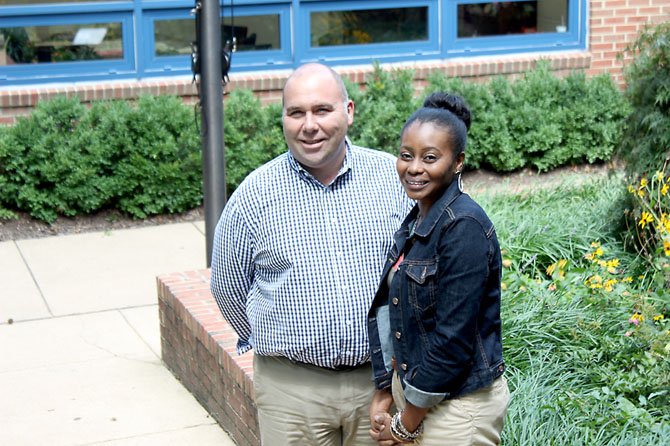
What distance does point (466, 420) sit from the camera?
2.88 meters

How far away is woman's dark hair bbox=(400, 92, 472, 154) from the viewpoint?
2.85 meters

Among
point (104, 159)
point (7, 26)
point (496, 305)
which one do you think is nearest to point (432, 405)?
point (496, 305)

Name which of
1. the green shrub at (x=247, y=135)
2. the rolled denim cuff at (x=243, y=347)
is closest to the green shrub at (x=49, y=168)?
the green shrub at (x=247, y=135)

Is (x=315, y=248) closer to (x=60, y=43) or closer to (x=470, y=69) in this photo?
(x=60, y=43)

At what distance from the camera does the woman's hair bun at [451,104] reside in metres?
2.91

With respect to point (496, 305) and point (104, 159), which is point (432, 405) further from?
point (104, 159)

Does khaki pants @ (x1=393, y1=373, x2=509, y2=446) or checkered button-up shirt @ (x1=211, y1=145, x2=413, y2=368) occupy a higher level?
checkered button-up shirt @ (x1=211, y1=145, x2=413, y2=368)

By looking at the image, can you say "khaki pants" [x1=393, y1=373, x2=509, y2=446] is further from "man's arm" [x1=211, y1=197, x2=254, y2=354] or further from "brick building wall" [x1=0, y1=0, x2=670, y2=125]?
"brick building wall" [x1=0, y1=0, x2=670, y2=125]

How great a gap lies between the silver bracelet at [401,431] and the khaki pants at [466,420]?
24mm

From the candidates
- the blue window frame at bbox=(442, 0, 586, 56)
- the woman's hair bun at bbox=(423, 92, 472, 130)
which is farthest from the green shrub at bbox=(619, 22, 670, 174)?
the blue window frame at bbox=(442, 0, 586, 56)

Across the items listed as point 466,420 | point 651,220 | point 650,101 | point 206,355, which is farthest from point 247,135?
point 466,420

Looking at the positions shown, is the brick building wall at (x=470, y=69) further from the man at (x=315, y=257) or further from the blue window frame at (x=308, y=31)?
the man at (x=315, y=257)

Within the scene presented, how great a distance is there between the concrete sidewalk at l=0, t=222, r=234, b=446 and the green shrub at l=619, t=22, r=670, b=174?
289 centimetres

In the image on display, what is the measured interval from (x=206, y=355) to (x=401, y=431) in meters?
2.51
